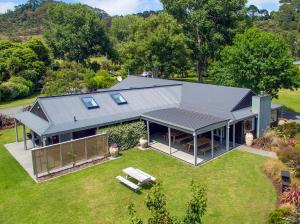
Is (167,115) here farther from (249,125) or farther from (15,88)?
(15,88)

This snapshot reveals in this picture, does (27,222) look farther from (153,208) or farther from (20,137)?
(20,137)

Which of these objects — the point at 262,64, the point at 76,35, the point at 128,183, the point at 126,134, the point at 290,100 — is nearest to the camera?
the point at 128,183

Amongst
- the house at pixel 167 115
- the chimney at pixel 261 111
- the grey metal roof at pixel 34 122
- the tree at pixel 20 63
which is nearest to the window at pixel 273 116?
the house at pixel 167 115

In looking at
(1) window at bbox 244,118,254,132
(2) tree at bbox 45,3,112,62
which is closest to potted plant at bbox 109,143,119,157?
(1) window at bbox 244,118,254,132

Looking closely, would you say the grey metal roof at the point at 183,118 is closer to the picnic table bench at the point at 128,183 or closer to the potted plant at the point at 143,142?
the potted plant at the point at 143,142

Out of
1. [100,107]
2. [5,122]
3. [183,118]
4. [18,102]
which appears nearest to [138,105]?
[100,107]

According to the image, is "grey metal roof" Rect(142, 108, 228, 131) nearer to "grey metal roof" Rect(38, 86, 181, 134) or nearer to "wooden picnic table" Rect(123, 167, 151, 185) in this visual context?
"grey metal roof" Rect(38, 86, 181, 134)
